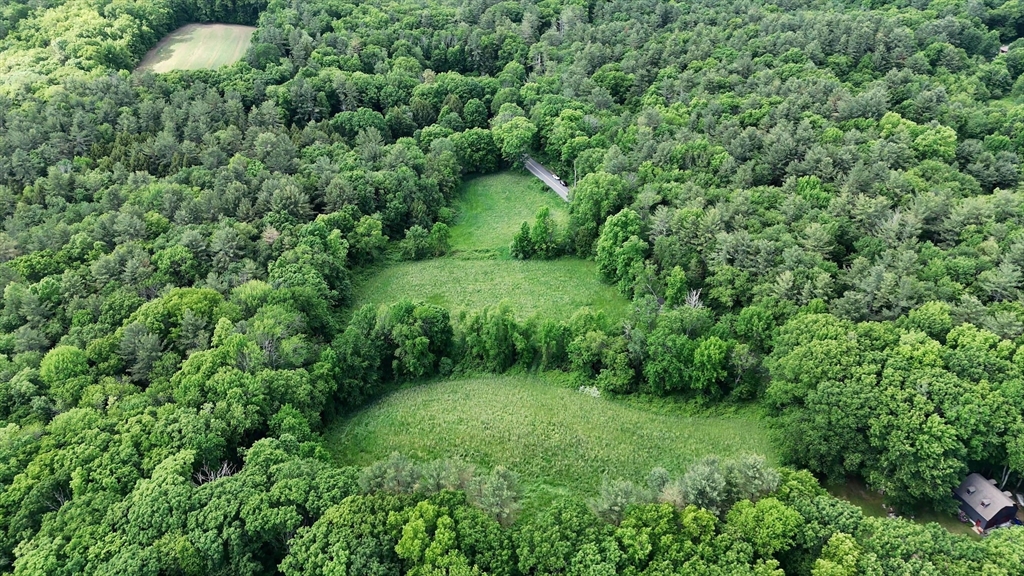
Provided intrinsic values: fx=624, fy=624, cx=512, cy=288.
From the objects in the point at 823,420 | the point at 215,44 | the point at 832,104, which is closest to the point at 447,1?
the point at 215,44

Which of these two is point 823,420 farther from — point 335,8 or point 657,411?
point 335,8

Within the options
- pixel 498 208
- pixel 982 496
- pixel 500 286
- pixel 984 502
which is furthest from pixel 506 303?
pixel 984 502

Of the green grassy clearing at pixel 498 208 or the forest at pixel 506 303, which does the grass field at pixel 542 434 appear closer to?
the forest at pixel 506 303

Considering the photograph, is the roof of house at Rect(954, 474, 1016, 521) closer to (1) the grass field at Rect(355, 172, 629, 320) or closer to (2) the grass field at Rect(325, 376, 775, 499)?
(2) the grass field at Rect(325, 376, 775, 499)

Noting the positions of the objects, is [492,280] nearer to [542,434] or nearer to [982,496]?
[542,434]

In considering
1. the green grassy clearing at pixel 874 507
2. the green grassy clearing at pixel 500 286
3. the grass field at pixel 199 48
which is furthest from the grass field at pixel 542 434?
the grass field at pixel 199 48

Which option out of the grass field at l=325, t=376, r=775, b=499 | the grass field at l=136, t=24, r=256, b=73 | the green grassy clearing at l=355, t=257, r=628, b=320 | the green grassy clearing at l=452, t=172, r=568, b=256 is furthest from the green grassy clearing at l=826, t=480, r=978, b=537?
the grass field at l=136, t=24, r=256, b=73

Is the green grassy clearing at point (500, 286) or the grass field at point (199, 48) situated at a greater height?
the grass field at point (199, 48)
